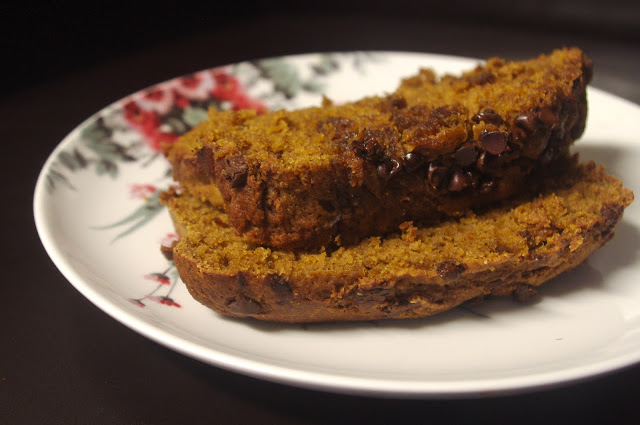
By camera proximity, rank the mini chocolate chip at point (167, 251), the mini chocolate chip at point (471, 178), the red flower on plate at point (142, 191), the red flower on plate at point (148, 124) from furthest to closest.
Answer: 1. the red flower on plate at point (148, 124)
2. the red flower on plate at point (142, 191)
3. the mini chocolate chip at point (167, 251)
4. the mini chocolate chip at point (471, 178)

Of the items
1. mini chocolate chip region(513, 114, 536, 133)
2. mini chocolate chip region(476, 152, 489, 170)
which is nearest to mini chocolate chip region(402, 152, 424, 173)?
mini chocolate chip region(476, 152, 489, 170)

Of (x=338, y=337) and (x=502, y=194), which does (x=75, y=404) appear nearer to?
(x=338, y=337)

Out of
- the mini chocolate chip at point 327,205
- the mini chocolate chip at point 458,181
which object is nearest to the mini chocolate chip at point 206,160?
the mini chocolate chip at point 327,205

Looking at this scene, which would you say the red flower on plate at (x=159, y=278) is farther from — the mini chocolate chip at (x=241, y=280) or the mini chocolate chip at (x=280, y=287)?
A: the mini chocolate chip at (x=280, y=287)

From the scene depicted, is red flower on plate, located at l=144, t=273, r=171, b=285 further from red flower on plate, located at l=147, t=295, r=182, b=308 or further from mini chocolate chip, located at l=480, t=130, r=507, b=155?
mini chocolate chip, located at l=480, t=130, r=507, b=155

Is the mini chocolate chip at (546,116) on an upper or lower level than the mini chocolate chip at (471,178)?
upper

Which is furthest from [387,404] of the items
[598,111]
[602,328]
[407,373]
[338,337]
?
[598,111]
